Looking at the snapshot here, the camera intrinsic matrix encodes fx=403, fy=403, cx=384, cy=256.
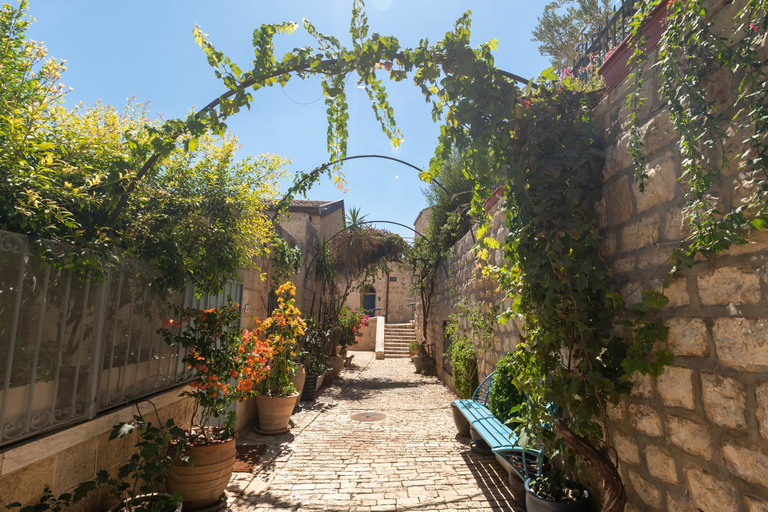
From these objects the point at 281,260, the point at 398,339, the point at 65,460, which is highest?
the point at 281,260

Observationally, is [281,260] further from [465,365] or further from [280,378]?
[465,365]

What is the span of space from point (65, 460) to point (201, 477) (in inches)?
38.9

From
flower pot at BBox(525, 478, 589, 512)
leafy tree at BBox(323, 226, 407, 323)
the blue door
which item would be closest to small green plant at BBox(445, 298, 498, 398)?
flower pot at BBox(525, 478, 589, 512)

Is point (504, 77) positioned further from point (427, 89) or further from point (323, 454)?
point (323, 454)

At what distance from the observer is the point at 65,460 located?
216 cm

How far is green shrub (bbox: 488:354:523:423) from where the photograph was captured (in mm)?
3797

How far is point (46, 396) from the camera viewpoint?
6.90 feet

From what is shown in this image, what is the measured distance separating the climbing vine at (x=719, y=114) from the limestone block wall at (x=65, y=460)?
3.10 meters

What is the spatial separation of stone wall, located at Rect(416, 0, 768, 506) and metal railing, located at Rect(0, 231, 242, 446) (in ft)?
9.29

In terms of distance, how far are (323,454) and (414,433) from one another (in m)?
1.31

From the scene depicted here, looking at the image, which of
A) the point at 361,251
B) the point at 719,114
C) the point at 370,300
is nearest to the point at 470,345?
the point at 719,114

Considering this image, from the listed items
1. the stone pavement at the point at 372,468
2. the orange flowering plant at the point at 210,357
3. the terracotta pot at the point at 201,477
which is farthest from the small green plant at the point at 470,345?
the terracotta pot at the point at 201,477

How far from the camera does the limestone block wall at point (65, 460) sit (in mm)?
1854

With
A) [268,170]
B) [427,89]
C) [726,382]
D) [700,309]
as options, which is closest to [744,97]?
[700,309]
